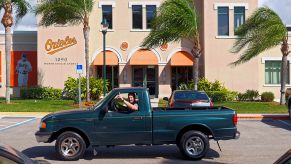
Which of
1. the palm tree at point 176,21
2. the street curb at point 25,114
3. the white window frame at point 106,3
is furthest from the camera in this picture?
the white window frame at point 106,3

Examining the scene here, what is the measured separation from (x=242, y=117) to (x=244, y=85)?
38.5ft

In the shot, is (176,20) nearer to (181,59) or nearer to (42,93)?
(181,59)

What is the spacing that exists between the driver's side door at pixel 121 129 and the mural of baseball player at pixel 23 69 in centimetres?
2434

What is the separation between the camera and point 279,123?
1953 centimetres

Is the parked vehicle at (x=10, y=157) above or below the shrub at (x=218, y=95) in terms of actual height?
above

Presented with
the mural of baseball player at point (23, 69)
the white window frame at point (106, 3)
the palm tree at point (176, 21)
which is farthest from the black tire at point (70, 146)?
the mural of baseball player at point (23, 69)

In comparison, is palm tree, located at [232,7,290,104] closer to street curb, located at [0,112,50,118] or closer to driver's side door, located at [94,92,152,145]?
street curb, located at [0,112,50,118]

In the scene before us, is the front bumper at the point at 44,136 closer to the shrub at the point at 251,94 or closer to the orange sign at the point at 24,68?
the shrub at the point at 251,94

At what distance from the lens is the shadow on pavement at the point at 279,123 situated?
18.4m

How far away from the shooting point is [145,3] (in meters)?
33.7

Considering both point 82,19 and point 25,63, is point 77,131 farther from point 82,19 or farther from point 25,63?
point 25,63

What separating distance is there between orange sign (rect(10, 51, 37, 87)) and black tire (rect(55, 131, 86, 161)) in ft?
78.5

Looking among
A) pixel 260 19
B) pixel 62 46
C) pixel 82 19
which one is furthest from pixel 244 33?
pixel 62 46

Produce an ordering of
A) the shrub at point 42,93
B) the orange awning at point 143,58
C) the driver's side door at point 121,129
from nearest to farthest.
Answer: the driver's side door at point 121,129 < the shrub at point 42,93 < the orange awning at point 143,58
